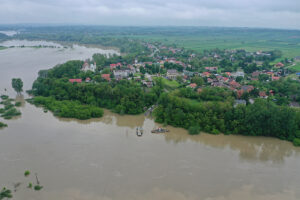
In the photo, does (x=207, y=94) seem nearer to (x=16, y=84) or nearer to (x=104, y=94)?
(x=104, y=94)

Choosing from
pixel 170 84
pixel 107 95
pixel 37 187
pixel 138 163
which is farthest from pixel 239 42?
pixel 37 187

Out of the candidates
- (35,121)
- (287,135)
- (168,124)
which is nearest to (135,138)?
(168,124)

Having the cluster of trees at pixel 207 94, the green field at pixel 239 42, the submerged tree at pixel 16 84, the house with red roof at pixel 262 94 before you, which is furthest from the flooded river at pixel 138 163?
the green field at pixel 239 42

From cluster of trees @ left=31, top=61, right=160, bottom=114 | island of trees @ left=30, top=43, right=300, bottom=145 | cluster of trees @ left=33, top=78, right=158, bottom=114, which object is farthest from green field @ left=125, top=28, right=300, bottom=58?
cluster of trees @ left=33, top=78, right=158, bottom=114

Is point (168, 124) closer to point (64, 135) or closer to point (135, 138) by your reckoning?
point (135, 138)

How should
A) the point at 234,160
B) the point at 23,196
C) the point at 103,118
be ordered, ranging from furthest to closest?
the point at 103,118
the point at 234,160
the point at 23,196
